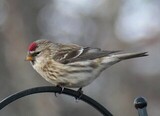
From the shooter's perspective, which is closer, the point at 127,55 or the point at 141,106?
the point at 141,106

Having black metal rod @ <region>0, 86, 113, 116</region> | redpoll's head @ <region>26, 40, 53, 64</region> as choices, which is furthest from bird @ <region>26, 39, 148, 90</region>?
black metal rod @ <region>0, 86, 113, 116</region>

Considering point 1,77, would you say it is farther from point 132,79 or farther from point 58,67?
point 58,67

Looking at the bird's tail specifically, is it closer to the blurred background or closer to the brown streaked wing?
the brown streaked wing

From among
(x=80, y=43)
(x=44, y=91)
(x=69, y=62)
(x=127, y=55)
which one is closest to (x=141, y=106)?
(x=44, y=91)

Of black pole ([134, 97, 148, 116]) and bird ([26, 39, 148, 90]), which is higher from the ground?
bird ([26, 39, 148, 90])

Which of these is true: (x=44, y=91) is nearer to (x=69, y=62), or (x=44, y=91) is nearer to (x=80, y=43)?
(x=69, y=62)

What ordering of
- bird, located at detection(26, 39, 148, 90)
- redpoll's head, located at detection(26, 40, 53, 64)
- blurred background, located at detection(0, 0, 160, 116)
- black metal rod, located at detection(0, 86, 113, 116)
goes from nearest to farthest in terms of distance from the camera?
black metal rod, located at detection(0, 86, 113, 116) < bird, located at detection(26, 39, 148, 90) < redpoll's head, located at detection(26, 40, 53, 64) < blurred background, located at detection(0, 0, 160, 116)

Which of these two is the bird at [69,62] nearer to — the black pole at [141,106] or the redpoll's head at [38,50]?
the redpoll's head at [38,50]

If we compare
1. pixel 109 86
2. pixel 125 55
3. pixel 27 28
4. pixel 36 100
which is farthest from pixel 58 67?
pixel 109 86
